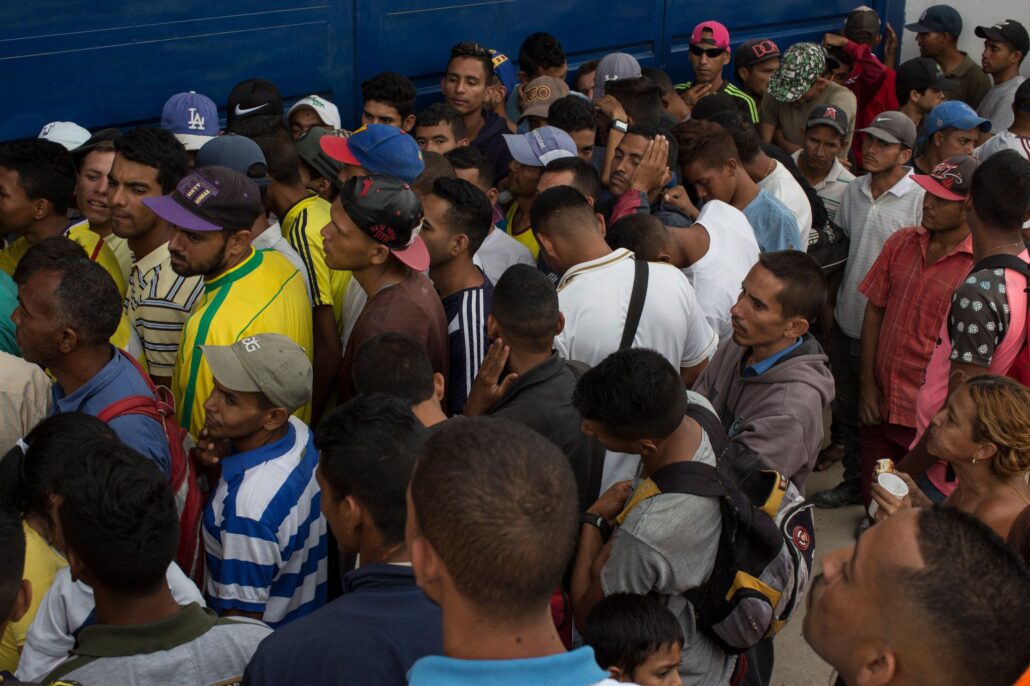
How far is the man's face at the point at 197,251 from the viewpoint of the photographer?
377cm

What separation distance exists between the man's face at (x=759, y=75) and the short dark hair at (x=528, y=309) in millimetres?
5009

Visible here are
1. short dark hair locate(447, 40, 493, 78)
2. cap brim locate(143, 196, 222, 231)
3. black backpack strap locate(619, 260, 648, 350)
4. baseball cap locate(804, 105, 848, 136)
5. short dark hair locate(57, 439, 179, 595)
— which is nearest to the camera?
short dark hair locate(57, 439, 179, 595)

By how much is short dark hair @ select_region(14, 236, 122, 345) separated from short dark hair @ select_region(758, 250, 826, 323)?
7.54ft

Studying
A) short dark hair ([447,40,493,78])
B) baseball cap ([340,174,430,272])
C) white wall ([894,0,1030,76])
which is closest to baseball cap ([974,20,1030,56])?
white wall ([894,0,1030,76])

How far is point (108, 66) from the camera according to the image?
588 cm

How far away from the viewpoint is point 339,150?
15.1 feet

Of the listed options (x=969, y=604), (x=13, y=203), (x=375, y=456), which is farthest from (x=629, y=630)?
(x=13, y=203)

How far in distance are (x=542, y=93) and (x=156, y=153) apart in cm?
288

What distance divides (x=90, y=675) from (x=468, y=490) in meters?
1.02

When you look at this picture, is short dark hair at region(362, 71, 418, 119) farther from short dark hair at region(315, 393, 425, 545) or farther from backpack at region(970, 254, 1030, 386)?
short dark hair at region(315, 393, 425, 545)

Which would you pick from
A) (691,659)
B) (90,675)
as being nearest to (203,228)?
(90,675)

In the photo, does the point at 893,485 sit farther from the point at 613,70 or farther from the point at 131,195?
the point at 613,70

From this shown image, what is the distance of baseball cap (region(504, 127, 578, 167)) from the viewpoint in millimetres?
5234

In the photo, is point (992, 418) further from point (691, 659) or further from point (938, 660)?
point (938, 660)
